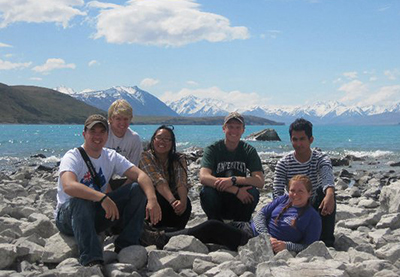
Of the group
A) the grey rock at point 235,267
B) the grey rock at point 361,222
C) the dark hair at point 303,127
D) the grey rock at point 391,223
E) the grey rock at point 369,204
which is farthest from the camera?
the grey rock at point 369,204

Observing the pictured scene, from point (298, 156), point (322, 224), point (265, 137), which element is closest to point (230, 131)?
point (298, 156)

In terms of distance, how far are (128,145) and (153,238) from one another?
163cm

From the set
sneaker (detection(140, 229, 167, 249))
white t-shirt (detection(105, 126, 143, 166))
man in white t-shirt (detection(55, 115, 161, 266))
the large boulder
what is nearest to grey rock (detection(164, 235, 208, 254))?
sneaker (detection(140, 229, 167, 249))

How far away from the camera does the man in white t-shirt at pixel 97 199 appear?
5.49 metres

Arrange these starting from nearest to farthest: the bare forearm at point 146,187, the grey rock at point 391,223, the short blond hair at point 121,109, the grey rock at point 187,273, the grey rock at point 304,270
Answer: the grey rock at point 304,270, the grey rock at point 187,273, the bare forearm at point 146,187, the short blond hair at point 121,109, the grey rock at point 391,223

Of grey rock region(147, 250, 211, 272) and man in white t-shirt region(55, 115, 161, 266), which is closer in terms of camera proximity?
man in white t-shirt region(55, 115, 161, 266)

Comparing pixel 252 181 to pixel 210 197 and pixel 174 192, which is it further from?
pixel 174 192

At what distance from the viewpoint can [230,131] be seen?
730 centimetres

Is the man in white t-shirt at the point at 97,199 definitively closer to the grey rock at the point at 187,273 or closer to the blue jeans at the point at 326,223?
the grey rock at the point at 187,273

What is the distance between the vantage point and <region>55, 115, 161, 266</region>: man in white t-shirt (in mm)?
5488

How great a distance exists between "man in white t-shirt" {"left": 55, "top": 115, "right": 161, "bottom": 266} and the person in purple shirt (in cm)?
62

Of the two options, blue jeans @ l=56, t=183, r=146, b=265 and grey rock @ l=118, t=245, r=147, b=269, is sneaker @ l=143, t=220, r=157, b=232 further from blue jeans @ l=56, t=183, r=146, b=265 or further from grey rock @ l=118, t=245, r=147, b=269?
grey rock @ l=118, t=245, r=147, b=269

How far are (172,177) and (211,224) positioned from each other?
103 centimetres

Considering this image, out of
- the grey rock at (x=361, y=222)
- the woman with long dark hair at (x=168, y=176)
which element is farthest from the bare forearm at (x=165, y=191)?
the grey rock at (x=361, y=222)
